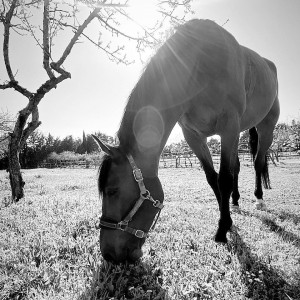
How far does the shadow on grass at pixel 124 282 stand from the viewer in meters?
1.76

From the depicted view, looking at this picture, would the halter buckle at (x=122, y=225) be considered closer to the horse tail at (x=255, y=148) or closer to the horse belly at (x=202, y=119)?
the horse belly at (x=202, y=119)

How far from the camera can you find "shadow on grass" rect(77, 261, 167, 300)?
5.79ft

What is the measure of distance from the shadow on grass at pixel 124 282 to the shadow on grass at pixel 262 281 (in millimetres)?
734

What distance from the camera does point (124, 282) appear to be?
192 centimetres

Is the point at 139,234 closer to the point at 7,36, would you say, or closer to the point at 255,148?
the point at 255,148

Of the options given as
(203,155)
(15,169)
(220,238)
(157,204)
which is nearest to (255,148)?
(203,155)

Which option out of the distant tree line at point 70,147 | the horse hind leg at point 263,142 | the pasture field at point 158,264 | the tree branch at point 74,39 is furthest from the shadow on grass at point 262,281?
the distant tree line at point 70,147

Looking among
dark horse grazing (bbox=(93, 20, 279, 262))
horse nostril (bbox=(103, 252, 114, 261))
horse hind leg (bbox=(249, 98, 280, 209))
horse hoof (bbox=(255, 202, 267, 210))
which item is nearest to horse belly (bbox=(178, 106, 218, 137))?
dark horse grazing (bbox=(93, 20, 279, 262))

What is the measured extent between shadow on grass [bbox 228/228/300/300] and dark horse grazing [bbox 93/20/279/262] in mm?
597

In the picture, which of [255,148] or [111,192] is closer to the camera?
[111,192]

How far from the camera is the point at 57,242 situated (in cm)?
273

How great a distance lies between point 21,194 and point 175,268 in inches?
238

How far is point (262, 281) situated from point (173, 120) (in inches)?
70.4

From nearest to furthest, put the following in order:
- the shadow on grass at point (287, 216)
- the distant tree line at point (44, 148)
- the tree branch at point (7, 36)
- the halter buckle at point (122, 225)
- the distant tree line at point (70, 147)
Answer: the halter buckle at point (122, 225), the shadow on grass at point (287, 216), the tree branch at point (7, 36), the distant tree line at point (70, 147), the distant tree line at point (44, 148)
